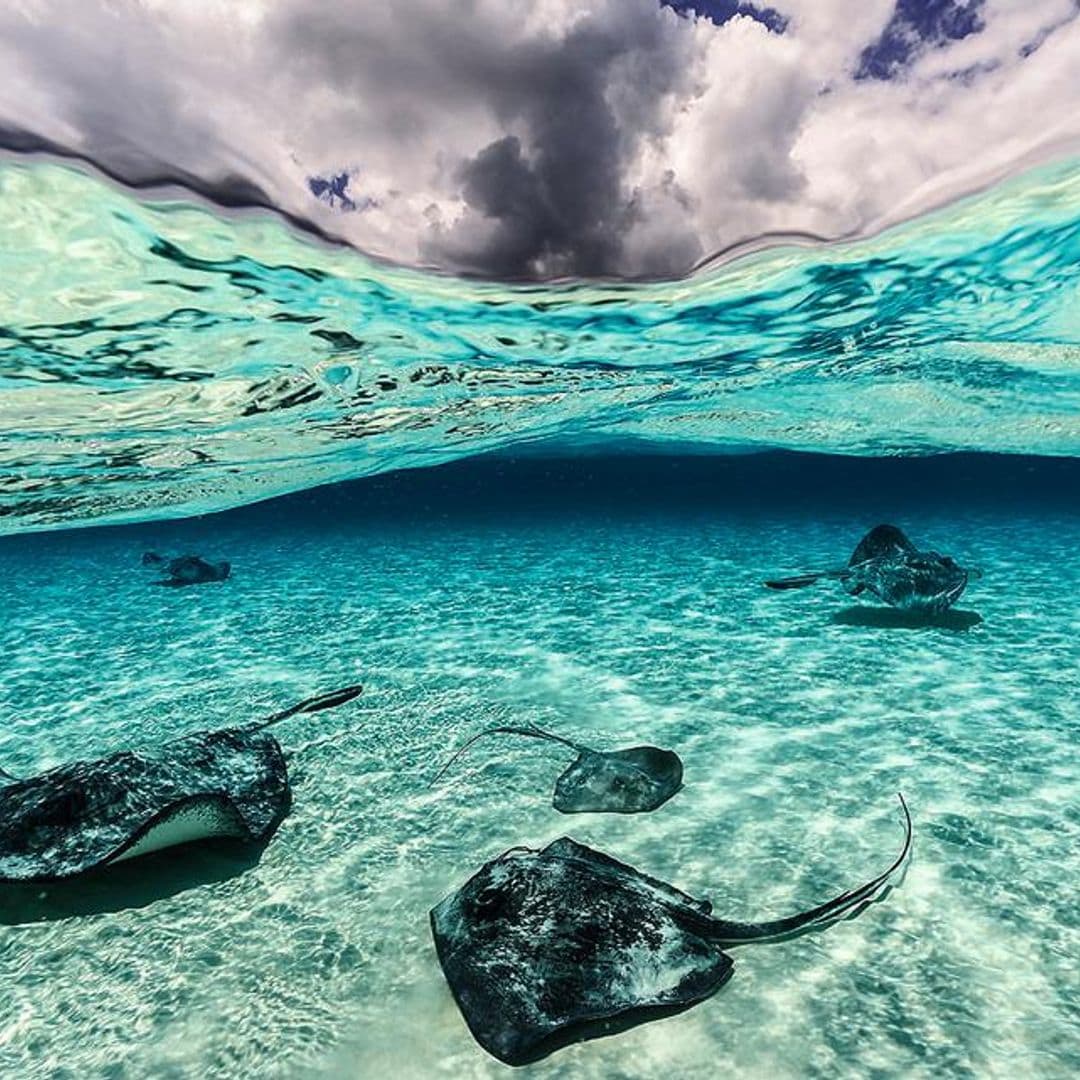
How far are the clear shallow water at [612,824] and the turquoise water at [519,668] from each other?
0.10ft

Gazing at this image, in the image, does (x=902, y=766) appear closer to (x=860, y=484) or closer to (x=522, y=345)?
(x=522, y=345)

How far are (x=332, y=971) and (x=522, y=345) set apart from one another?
10.3m

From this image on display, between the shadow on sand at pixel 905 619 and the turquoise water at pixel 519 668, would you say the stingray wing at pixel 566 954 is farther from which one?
the shadow on sand at pixel 905 619

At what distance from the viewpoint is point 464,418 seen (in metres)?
18.7

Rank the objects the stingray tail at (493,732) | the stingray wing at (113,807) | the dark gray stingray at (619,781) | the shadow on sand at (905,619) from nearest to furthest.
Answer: the stingray wing at (113,807)
the dark gray stingray at (619,781)
the stingray tail at (493,732)
the shadow on sand at (905,619)

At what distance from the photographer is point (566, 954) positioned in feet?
10.2

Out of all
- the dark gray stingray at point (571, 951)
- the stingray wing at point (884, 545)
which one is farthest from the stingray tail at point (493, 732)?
the stingray wing at point (884, 545)

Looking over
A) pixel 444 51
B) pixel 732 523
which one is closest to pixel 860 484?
pixel 732 523

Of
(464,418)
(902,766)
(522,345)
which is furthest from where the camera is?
(464,418)

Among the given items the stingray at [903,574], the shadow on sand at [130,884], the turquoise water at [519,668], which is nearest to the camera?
the turquoise water at [519,668]

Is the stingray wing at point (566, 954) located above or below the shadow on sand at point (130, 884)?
above

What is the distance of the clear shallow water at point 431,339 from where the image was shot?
7.76 metres

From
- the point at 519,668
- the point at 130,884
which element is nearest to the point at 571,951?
the point at 130,884

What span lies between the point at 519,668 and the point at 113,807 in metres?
5.64
